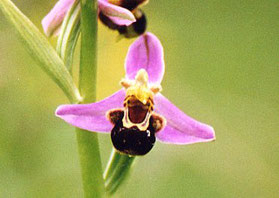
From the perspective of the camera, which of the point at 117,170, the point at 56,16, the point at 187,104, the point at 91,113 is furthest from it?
the point at 187,104

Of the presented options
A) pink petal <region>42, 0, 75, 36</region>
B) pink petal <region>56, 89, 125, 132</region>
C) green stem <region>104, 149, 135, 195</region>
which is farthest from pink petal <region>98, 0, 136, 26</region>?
green stem <region>104, 149, 135, 195</region>

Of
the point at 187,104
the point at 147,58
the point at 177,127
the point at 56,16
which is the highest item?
the point at 56,16

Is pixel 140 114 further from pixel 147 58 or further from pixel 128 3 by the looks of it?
pixel 128 3

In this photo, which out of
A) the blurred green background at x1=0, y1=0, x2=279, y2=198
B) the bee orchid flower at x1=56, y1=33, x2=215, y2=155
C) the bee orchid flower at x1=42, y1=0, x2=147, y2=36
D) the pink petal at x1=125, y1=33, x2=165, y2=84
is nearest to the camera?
the bee orchid flower at x1=56, y1=33, x2=215, y2=155

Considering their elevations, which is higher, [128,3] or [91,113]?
[128,3]

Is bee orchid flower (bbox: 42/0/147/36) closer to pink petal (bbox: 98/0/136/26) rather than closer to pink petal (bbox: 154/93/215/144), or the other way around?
pink petal (bbox: 98/0/136/26)

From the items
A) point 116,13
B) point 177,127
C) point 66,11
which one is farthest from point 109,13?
point 177,127

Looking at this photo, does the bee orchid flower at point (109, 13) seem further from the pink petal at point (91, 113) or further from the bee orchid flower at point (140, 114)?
the pink petal at point (91, 113)
